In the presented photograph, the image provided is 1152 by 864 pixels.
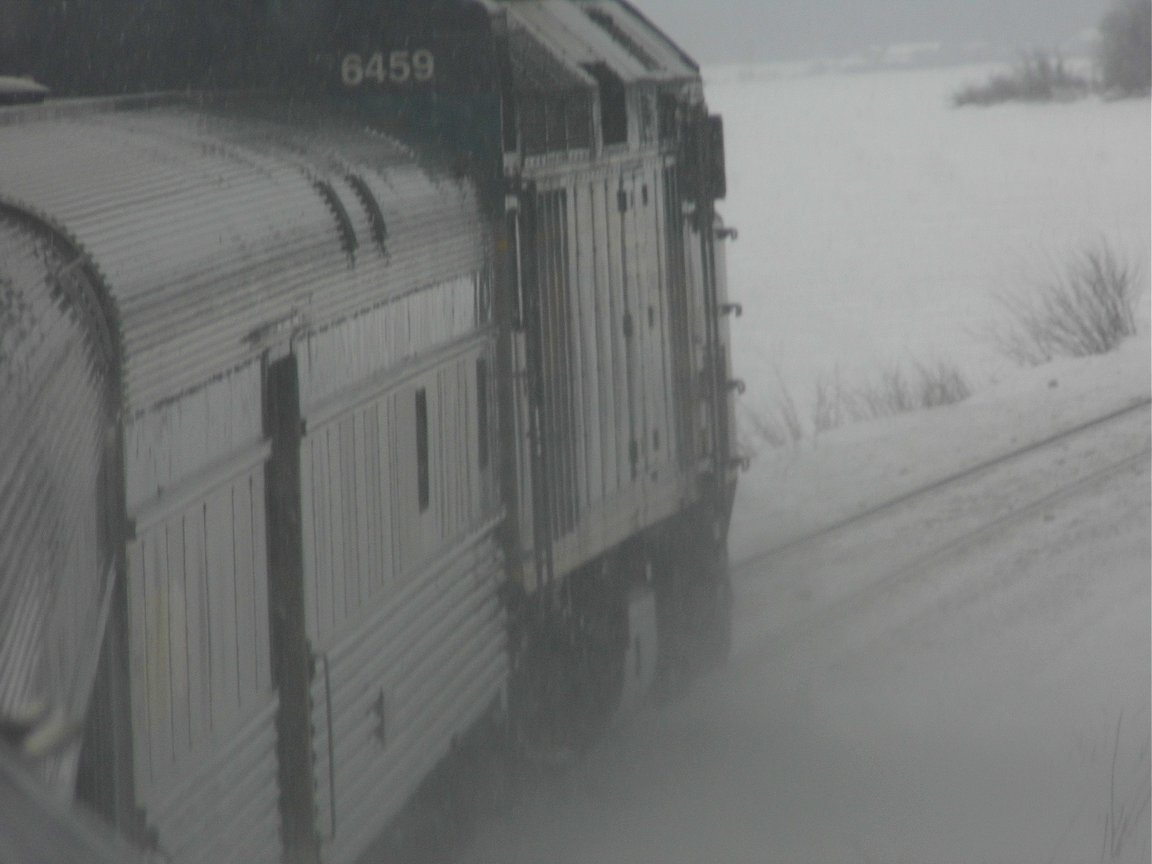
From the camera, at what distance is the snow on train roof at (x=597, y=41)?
24.3 ft

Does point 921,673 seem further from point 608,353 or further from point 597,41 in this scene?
point 597,41

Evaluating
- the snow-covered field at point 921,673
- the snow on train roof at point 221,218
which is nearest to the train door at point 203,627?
the snow on train roof at point 221,218

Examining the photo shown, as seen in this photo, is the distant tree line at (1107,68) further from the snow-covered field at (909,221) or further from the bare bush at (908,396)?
the bare bush at (908,396)

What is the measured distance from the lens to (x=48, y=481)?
305 centimetres

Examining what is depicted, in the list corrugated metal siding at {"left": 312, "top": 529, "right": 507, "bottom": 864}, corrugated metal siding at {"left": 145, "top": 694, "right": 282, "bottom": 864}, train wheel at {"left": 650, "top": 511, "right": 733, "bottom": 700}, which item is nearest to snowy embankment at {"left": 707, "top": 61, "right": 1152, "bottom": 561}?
train wheel at {"left": 650, "top": 511, "right": 733, "bottom": 700}

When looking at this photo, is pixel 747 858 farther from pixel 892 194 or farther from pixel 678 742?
pixel 892 194

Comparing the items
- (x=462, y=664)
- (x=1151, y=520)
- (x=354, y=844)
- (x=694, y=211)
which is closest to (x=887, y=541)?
(x=1151, y=520)

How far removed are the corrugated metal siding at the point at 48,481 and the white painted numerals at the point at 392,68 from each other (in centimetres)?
352

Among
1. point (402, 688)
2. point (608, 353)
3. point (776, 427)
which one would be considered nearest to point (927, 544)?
point (608, 353)

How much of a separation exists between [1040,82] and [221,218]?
47676 mm

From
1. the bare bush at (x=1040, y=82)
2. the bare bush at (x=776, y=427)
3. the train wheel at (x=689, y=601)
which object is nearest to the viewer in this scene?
the train wheel at (x=689, y=601)

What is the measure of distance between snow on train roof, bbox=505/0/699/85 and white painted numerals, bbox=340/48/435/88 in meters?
0.35

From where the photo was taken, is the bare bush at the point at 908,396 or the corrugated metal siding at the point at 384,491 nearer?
the corrugated metal siding at the point at 384,491

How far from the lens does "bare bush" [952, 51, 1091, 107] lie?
151ft
